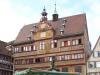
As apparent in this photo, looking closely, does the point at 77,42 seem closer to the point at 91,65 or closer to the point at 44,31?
the point at 91,65

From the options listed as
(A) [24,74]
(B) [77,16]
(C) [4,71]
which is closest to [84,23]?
(B) [77,16]

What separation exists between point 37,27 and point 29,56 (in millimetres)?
6974

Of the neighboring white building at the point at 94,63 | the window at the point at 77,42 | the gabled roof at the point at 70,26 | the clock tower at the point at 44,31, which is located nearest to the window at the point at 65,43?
the window at the point at 77,42

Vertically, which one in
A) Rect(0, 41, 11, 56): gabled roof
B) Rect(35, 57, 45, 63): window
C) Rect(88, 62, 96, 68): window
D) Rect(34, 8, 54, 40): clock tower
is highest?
Rect(34, 8, 54, 40): clock tower

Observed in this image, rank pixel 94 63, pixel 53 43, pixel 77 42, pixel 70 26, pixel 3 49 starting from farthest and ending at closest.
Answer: pixel 3 49 → pixel 70 26 → pixel 53 43 → pixel 77 42 → pixel 94 63

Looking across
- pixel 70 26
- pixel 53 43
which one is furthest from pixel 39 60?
pixel 70 26

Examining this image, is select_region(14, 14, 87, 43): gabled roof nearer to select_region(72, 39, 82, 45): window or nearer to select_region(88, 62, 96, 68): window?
select_region(72, 39, 82, 45): window

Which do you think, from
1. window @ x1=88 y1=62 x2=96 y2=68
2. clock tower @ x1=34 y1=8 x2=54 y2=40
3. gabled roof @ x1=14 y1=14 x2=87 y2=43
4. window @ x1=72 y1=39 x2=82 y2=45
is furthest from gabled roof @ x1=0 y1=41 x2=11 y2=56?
window @ x1=88 y1=62 x2=96 y2=68

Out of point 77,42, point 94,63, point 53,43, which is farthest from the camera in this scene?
point 53,43

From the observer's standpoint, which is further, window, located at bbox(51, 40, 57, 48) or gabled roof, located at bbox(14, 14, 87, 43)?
window, located at bbox(51, 40, 57, 48)

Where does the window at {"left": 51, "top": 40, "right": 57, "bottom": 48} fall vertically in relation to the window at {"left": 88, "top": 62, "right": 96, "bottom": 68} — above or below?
above

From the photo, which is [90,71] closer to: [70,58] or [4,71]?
[70,58]

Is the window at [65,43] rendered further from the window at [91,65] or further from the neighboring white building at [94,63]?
the window at [91,65]

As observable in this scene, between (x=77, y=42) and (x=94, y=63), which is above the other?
(x=77, y=42)
